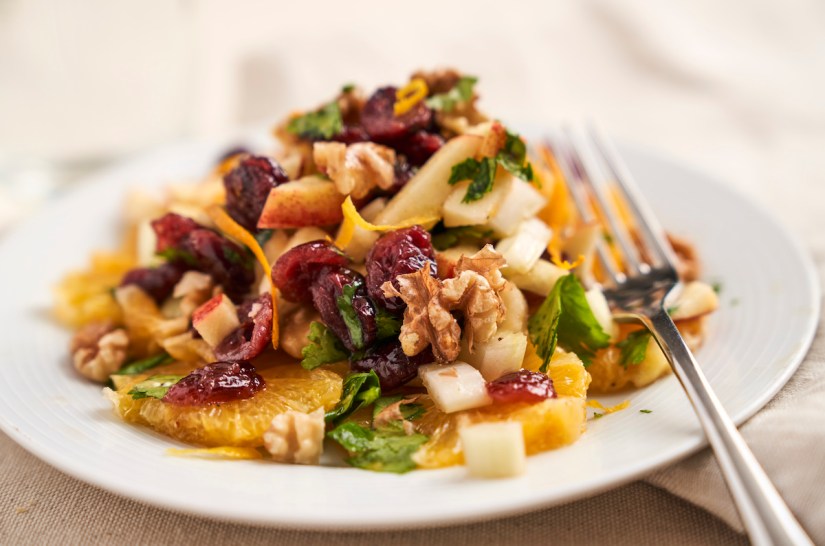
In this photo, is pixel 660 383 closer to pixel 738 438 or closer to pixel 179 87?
pixel 738 438

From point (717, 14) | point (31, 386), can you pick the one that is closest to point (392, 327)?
point (31, 386)

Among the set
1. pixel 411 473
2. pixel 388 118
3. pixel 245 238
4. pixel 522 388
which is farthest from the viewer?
pixel 388 118

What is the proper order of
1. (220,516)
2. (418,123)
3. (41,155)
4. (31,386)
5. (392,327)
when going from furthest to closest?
(41,155) → (418,123) → (31,386) → (392,327) → (220,516)

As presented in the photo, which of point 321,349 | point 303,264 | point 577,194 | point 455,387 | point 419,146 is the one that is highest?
point 419,146

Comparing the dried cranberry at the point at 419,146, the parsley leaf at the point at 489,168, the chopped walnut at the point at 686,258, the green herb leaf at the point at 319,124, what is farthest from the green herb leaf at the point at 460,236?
the chopped walnut at the point at 686,258

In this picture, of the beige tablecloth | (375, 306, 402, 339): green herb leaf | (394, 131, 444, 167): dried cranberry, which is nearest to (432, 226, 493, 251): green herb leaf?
(394, 131, 444, 167): dried cranberry

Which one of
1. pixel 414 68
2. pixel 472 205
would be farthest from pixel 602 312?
pixel 414 68

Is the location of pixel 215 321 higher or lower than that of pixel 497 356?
lower

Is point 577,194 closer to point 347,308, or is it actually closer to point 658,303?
point 658,303
